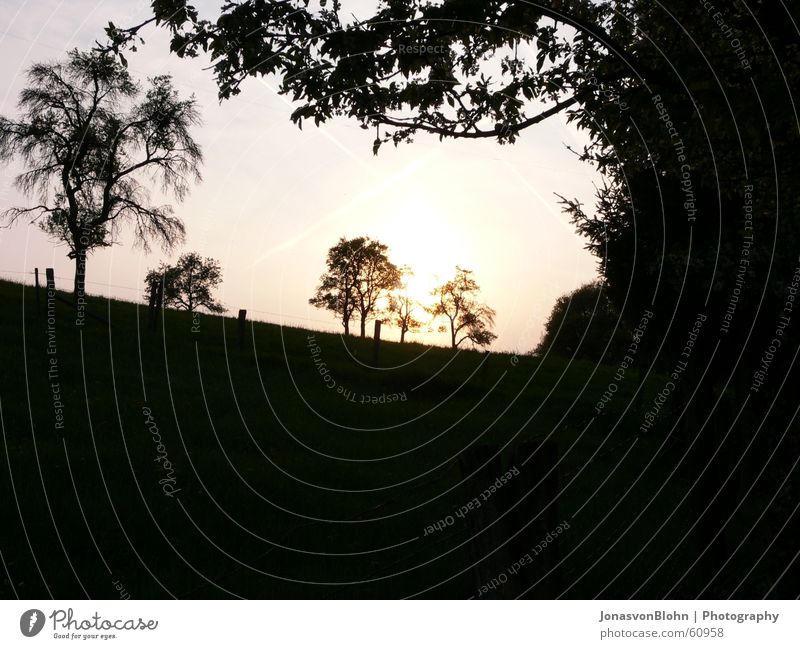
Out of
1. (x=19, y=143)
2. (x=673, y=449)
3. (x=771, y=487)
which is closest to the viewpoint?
(x=771, y=487)

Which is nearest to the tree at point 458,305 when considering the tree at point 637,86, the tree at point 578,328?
the tree at point 637,86

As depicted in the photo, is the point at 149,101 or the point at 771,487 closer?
the point at 771,487

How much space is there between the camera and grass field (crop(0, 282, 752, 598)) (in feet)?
34.5

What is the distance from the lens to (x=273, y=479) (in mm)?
16094

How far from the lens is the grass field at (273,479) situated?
414 inches

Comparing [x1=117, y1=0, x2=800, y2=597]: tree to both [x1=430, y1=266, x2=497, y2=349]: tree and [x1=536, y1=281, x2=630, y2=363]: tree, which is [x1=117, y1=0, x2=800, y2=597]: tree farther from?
[x1=536, y1=281, x2=630, y2=363]: tree

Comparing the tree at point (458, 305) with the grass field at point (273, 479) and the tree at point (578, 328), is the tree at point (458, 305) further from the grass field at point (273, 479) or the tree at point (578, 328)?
the tree at point (578, 328)

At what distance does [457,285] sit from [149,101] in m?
19.9

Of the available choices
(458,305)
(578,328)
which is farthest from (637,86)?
(578,328)

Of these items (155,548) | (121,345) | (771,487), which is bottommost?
(155,548)

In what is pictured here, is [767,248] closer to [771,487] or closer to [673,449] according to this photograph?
[771,487]

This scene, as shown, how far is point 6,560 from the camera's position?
10328 mm

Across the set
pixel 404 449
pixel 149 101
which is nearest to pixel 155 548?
pixel 404 449

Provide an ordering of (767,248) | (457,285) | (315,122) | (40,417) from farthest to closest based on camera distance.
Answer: (40,417) → (767,248) → (457,285) → (315,122)
